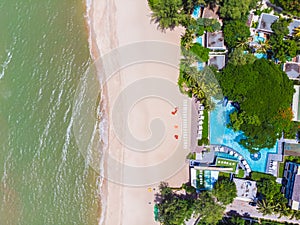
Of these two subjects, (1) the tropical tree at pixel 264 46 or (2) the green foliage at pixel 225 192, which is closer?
(2) the green foliage at pixel 225 192

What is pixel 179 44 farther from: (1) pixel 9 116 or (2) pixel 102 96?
(1) pixel 9 116

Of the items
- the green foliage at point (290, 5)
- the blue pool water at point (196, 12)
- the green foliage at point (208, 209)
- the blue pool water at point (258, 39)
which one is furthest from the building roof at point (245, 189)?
the green foliage at point (290, 5)

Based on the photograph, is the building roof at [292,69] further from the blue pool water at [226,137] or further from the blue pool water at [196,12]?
the blue pool water at [196,12]

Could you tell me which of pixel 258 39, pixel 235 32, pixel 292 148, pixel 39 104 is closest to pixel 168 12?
pixel 235 32

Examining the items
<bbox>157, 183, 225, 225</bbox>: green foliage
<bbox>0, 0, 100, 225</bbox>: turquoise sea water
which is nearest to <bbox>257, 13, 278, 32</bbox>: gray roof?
<bbox>157, 183, 225, 225</bbox>: green foliage

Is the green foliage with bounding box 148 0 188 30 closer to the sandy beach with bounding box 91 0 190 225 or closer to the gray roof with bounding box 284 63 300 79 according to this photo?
the sandy beach with bounding box 91 0 190 225
